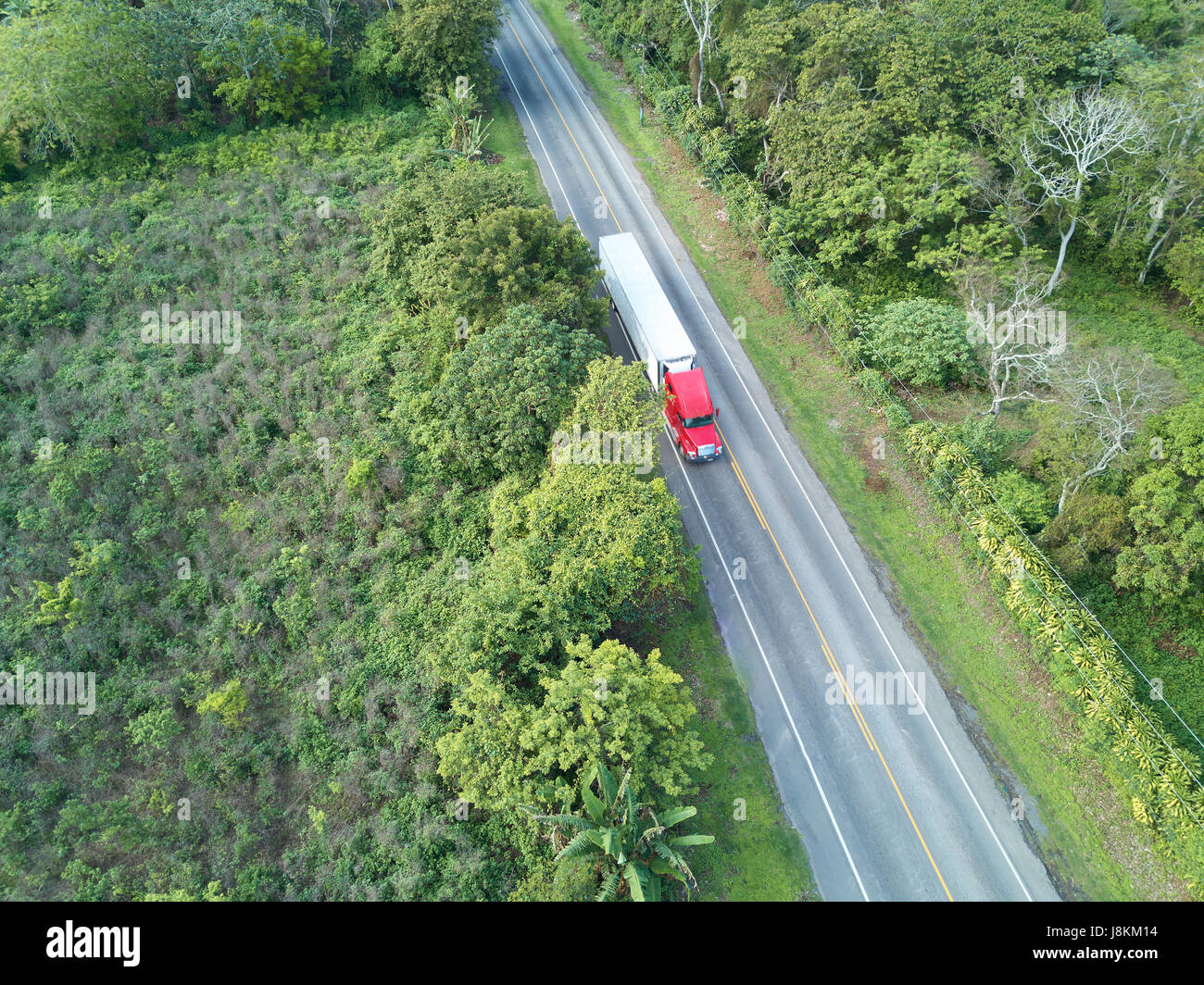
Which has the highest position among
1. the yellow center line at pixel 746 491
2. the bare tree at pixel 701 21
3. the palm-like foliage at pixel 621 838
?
the bare tree at pixel 701 21

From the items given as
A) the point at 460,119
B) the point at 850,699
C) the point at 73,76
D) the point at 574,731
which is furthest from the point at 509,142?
the point at 574,731

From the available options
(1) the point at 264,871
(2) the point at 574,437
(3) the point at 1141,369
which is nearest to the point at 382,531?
(2) the point at 574,437

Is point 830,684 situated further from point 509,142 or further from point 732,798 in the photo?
point 509,142

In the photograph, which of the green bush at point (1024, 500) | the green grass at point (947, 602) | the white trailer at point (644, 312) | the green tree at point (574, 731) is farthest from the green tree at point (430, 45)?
the green tree at point (574, 731)

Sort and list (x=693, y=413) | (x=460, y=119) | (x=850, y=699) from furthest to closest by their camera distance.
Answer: (x=460, y=119) < (x=693, y=413) < (x=850, y=699)

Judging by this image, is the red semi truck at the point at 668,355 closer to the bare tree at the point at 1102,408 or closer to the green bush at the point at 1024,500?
the green bush at the point at 1024,500
